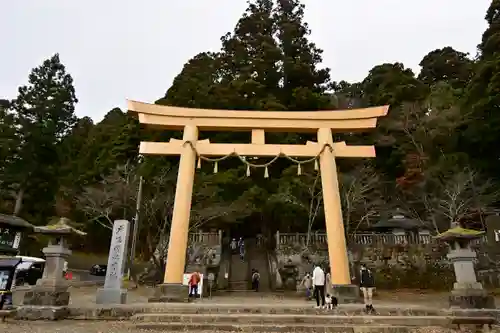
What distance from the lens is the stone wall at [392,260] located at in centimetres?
1717

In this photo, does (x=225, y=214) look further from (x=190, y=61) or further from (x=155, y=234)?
(x=190, y=61)

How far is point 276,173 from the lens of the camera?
24.0m

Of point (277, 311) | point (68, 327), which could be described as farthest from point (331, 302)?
point (68, 327)

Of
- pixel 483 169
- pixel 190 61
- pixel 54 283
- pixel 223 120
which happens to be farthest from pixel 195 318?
pixel 190 61

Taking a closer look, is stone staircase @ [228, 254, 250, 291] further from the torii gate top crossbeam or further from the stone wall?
the torii gate top crossbeam

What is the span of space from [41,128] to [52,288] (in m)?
24.3

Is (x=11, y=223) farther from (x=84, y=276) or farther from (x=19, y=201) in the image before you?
(x=19, y=201)

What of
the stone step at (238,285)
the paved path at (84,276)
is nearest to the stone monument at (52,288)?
the stone step at (238,285)

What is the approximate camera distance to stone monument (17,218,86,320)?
801 cm

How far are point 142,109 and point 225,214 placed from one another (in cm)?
915

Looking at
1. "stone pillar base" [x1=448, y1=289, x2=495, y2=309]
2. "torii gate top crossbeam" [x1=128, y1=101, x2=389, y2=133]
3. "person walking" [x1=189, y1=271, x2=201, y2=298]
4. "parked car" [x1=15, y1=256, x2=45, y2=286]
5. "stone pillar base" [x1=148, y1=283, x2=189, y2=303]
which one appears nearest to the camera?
"stone pillar base" [x1=448, y1=289, x2=495, y2=309]

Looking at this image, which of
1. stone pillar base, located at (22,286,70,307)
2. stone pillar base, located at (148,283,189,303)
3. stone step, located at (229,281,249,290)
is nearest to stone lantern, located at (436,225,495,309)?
stone pillar base, located at (148,283,189,303)

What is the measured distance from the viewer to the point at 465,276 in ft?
29.2

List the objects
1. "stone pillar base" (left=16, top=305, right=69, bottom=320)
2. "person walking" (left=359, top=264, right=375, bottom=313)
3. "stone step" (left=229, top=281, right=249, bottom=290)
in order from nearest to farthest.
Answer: "stone pillar base" (left=16, top=305, right=69, bottom=320), "person walking" (left=359, top=264, right=375, bottom=313), "stone step" (left=229, top=281, right=249, bottom=290)
